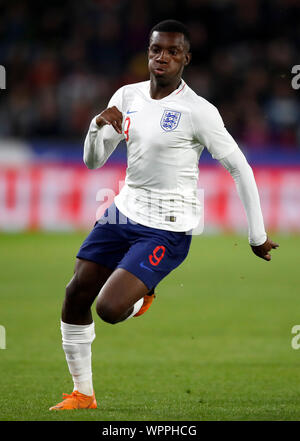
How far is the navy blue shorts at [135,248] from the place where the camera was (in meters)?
5.09

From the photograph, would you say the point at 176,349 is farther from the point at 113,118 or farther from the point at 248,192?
the point at 113,118

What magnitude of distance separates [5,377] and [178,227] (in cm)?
187

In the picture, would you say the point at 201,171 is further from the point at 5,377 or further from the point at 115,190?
Result: the point at 5,377

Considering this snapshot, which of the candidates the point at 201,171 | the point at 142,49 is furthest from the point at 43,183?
the point at 142,49

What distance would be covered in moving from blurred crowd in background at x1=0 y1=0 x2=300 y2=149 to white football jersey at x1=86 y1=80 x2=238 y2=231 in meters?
11.7

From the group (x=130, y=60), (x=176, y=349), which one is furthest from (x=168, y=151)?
(x=130, y=60)

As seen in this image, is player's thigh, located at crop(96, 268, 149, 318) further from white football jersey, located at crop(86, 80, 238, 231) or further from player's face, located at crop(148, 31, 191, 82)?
player's face, located at crop(148, 31, 191, 82)

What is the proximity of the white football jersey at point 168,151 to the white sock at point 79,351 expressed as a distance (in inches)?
29.6

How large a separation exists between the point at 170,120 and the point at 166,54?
1.28 ft

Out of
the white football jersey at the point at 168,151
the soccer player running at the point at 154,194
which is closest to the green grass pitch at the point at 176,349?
the soccer player running at the point at 154,194

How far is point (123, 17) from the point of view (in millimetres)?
18953

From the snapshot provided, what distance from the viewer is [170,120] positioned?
5160mm

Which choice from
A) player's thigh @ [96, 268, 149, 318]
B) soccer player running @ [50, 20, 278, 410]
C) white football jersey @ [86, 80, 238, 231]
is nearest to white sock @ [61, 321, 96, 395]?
soccer player running @ [50, 20, 278, 410]

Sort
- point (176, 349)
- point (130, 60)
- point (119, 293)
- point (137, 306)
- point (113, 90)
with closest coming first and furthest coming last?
point (119, 293) < point (137, 306) < point (176, 349) < point (113, 90) < point (130, 60)
